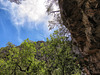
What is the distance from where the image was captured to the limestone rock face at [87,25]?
27.8 feet

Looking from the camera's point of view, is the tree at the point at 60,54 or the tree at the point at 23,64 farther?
the tree at the point at 23,64

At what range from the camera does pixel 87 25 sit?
9047mm

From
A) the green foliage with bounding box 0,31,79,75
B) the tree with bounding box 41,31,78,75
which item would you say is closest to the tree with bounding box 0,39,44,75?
the green foliage with bounding box 0,31,79,75

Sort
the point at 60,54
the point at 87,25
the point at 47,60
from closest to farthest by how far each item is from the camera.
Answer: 1. the point at 87,25
2. the point at 60,54
3. the point at 47,60

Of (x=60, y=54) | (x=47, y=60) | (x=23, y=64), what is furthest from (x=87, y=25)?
(x=23, y=64)

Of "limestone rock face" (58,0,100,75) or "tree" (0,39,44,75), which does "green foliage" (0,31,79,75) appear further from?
"limestone rock face" (58,0,100,75)

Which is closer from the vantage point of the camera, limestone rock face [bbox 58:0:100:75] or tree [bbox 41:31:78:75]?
limestone rock face [bbox 58:0:100:75]

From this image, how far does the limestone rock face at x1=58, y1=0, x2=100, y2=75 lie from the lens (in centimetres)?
847

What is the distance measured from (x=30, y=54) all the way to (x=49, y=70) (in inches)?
213

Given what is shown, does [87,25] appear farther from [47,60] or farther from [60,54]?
[47,60]

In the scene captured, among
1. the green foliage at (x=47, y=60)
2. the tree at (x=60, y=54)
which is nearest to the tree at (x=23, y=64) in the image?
the green foliage at (x=47, y=60)

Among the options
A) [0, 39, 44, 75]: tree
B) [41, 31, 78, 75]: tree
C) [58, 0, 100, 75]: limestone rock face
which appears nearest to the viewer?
[58, 0, 100, 75]: limestone rock face

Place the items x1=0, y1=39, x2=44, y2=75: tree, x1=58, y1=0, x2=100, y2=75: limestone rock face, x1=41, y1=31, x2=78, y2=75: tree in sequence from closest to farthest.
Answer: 1. x1=58, y1=0, x2=100, y2=75: limestone rock face
2. x1=41, y1=31, x2=78, y2=75: tree
3. x1=0, y1=39, x2=44, y2=75: tree

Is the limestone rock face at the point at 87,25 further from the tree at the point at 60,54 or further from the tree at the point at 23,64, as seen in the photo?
the tree at the point at 23,64
